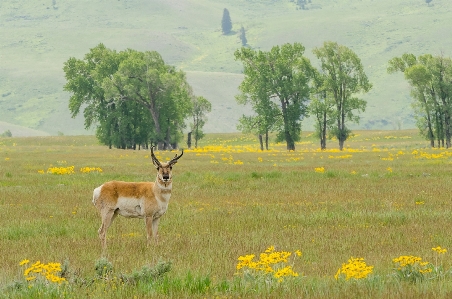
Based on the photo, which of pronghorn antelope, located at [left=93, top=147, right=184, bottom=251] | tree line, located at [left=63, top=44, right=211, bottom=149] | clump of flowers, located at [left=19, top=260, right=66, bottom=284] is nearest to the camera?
clump of flowers, located at [left=19, top=260, right=66, bottom=284]

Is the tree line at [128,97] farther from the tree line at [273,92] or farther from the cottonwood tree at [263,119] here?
the cottonwood tree at [263,119]


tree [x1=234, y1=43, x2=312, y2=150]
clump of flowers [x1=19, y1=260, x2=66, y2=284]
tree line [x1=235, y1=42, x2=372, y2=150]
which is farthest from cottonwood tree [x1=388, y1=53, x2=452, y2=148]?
clump of flowers [x1=19, y1=260, x2=66, y2=284]

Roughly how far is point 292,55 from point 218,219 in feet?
216

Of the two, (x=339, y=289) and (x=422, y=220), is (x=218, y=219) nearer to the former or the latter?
(x=422, y=220)

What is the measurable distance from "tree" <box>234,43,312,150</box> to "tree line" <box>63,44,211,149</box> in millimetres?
9856

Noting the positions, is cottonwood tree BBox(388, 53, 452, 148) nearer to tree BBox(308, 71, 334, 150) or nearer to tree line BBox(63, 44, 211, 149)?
tree BBox(308, 71, 334, 150)

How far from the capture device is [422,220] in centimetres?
1641

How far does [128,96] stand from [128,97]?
183 cm

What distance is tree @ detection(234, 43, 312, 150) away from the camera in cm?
8000

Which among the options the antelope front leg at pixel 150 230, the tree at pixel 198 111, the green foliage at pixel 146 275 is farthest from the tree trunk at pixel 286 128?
the green foliage at pixel 146 275

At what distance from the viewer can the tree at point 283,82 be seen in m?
80.0

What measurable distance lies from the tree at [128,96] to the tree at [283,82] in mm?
9898

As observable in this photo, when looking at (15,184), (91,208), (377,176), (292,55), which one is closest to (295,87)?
(292,55)

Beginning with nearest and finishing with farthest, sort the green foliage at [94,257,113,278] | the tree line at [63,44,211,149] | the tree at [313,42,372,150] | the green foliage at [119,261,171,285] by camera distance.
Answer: the green foliage at [119,261,171,285] → the green foliage at [94,257,113,278] → the tree at [313,42,372,150] → the tree line at [63,44,211,149]
